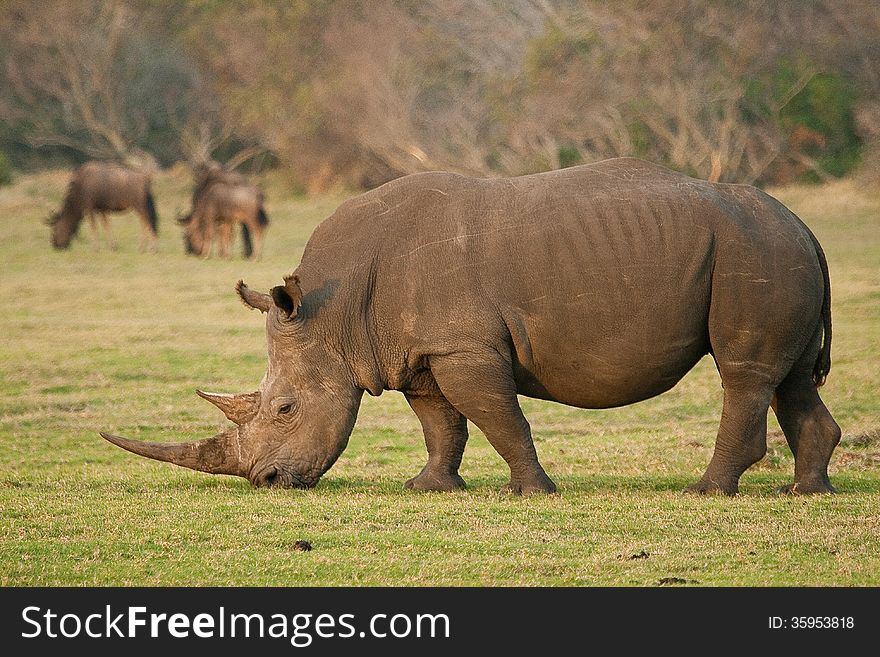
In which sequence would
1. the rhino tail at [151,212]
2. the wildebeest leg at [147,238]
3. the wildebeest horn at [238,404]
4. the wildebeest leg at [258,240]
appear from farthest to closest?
the rhino tail at [151,212] → the wildebeest leg at [147,238] → the wildebeest leg at [258,240] → the wildebeest horn at [238,404]

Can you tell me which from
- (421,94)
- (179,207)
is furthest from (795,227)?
(421,94)

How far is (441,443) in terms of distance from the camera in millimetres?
10289

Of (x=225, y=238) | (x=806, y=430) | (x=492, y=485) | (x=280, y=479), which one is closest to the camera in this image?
(x=280, y=479)

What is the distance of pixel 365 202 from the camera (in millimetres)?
9992

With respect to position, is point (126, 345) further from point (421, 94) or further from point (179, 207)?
point (421, 94)

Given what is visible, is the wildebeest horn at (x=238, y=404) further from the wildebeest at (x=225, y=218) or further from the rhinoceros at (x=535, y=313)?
the wildebeest at (x=225, y=218)

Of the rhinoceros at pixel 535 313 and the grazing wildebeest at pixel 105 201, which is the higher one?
A: the rhinoceros at pixel 535 313

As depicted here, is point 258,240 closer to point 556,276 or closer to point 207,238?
point 207,238

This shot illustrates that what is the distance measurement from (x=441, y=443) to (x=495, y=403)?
31.4 inches

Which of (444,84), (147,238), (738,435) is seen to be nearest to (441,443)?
(738,435)

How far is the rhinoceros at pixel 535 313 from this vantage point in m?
9.52

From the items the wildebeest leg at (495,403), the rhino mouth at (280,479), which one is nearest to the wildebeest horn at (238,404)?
the rhino mouth at (280,479)

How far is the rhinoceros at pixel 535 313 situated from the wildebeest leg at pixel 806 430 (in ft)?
0.05

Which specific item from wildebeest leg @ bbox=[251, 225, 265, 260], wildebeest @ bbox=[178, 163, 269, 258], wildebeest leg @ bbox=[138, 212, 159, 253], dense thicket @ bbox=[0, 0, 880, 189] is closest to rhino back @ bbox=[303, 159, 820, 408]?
wildebeest leg @ bbox=[251, 225, 265, 260]
